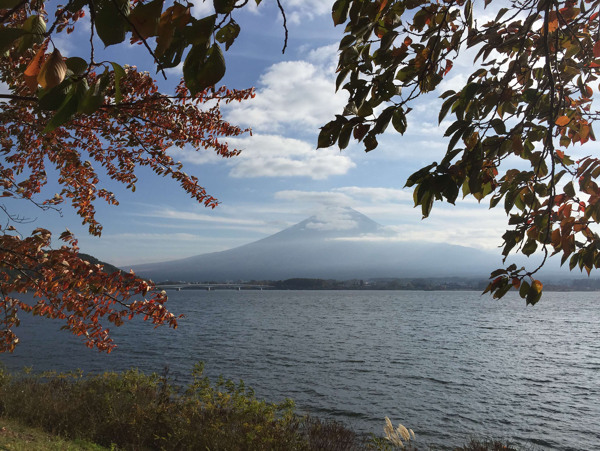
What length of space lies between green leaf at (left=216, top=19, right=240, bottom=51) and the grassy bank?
→ 9058mm

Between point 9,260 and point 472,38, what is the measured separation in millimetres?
6088

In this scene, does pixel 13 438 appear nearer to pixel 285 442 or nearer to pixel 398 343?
pixel 285 442

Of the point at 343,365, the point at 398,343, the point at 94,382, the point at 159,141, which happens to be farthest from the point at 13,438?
the point at 398,343

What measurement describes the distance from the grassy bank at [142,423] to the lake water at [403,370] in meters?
8.94

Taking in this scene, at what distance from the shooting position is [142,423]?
10.3 metres

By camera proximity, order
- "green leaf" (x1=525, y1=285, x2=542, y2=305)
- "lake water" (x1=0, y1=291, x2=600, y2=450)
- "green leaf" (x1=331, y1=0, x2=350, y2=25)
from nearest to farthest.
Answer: "green leaf" (x1=331, y1=0, x2=350, y2=25) → "green leaf" (x1=525, y1=285, x2=542, y2=305) → "lake water" (x1=0, y1=291, x2=600, y2=450)

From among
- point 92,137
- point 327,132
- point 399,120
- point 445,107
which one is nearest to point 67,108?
point 327,132

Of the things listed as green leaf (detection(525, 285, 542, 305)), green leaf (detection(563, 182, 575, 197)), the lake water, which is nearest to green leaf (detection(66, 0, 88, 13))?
green leaf (detection(525, 285, 542, 305))

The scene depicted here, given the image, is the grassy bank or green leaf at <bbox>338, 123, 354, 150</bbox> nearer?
green leaf at <bbox>338, 123, 354, 150</bbox>

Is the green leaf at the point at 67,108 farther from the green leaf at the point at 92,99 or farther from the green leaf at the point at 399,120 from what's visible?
the green leaf at the point at 399,120

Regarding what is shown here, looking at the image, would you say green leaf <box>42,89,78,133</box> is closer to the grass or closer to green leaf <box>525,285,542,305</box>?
green leaf <box>525,285,542,305</box>

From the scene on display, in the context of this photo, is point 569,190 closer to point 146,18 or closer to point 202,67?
point 202,67

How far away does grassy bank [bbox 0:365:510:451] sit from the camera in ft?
30.1

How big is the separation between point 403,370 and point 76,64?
113 feet
